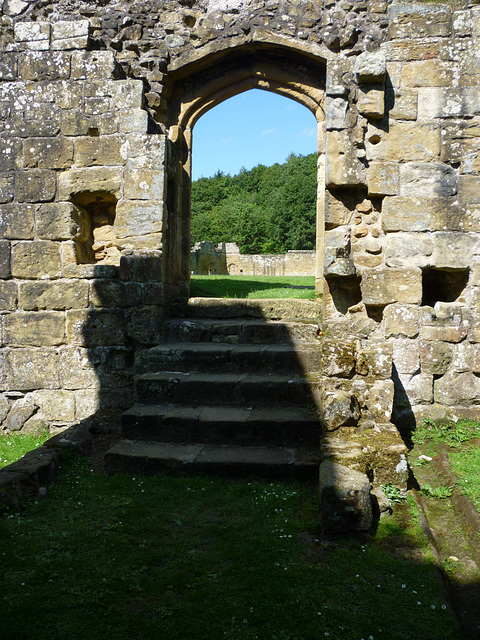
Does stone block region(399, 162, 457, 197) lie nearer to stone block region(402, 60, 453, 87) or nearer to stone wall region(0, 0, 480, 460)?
stone wall region(0, 0, 480, 460)

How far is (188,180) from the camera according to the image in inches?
266

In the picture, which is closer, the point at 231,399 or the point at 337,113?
the point at 231,399

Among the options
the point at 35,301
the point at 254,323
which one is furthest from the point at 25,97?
the point at 254,323

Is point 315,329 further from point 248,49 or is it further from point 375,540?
point 248,49

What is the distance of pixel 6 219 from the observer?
5684 mm

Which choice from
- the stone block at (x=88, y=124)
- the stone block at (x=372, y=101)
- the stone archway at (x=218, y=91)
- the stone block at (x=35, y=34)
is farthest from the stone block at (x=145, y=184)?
the stone block at (x=372, y=101)

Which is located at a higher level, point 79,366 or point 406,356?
point 406,356

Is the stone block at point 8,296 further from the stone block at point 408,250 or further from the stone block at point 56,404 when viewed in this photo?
the stone block at point 408,250

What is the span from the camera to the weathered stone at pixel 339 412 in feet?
13.1

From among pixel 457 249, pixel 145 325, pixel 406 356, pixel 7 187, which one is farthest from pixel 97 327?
pixel 457 249

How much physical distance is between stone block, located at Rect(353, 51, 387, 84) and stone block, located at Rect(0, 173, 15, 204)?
386 cm

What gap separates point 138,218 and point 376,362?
3000 mm

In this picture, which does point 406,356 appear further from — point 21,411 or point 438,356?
point 21,411

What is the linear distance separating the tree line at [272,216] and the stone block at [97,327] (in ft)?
116
